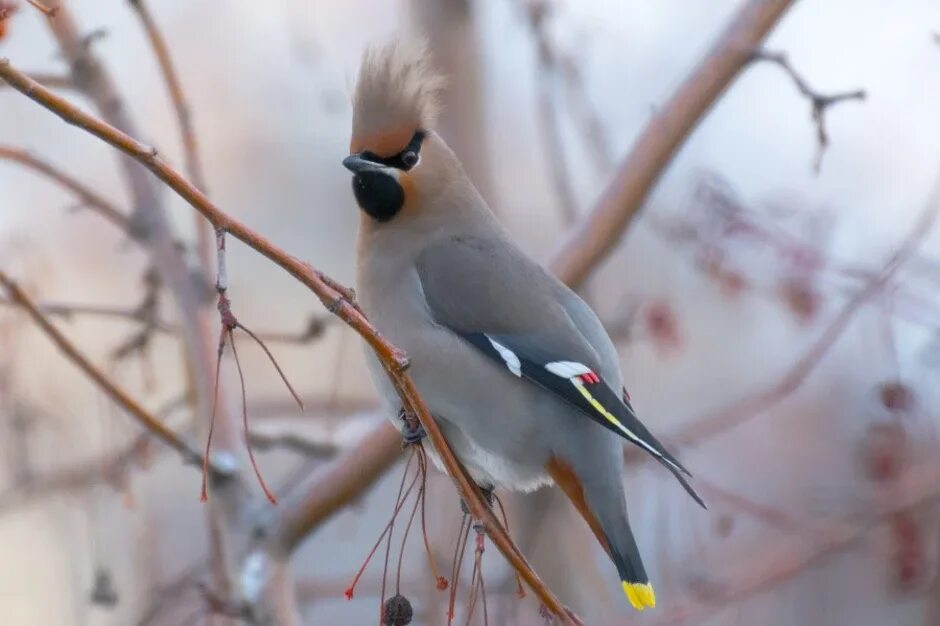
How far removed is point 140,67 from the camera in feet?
23.2

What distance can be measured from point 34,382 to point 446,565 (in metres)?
1.26

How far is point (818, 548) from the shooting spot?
347cm

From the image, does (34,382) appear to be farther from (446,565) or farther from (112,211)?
(446,565)

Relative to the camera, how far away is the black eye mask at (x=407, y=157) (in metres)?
2.61

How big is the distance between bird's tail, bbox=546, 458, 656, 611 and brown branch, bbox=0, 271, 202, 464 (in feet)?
2.74

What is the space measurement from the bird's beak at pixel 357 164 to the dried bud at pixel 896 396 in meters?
1.36

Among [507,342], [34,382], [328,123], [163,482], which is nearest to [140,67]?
[328,123]

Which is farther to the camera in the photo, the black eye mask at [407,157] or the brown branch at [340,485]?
the brown branch at [340,485]

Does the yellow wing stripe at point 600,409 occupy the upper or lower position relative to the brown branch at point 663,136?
lower

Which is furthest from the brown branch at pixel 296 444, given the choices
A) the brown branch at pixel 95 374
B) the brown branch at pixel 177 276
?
the brown branch at pixel 95 374

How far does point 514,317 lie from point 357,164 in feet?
1.38

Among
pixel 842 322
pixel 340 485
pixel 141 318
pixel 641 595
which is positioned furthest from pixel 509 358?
pixel 141 318

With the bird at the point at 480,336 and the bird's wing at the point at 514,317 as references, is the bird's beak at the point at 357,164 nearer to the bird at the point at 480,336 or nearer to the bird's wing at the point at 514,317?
the bird at the point at 480,336

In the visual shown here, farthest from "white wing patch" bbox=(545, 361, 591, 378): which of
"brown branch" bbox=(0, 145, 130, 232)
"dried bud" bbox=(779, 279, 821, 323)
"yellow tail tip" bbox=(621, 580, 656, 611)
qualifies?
"dried bud" bbox=(779, 279, 821, 323)
